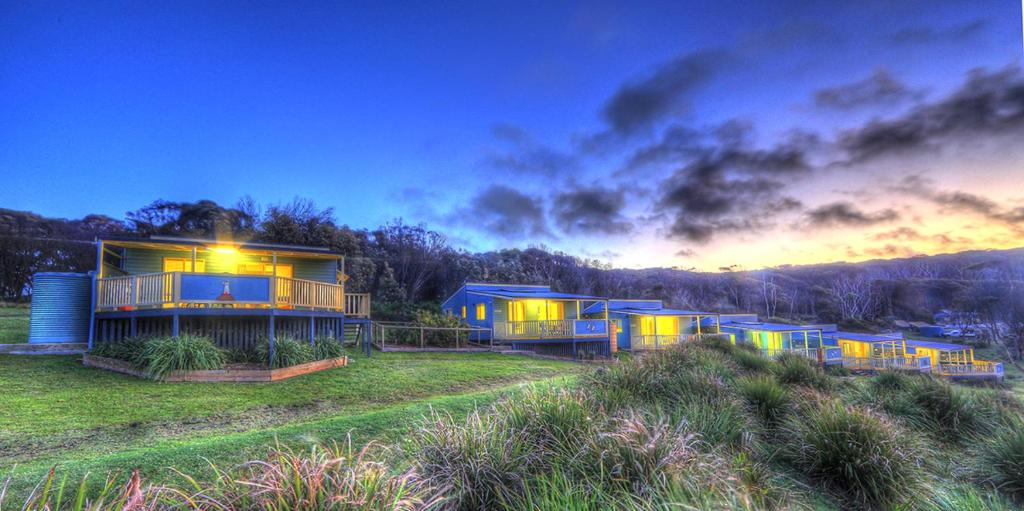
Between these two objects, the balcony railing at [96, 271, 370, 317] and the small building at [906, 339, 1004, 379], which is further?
the small building at [906, 339, 1004, 379]

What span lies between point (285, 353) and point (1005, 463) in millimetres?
13270

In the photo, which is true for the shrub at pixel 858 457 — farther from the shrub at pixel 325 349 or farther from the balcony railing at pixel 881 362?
the balcony railing at pixel 881 362

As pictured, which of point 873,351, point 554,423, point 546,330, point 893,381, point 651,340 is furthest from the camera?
point 873,351

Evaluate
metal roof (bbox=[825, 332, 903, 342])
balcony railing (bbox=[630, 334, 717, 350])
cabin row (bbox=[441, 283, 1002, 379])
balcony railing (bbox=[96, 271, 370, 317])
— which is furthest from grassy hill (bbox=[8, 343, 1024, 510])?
metal roof (bbox=[825, 332, 903, 342])

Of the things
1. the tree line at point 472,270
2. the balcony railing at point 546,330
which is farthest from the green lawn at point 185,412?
the balcony railing at point 546,330

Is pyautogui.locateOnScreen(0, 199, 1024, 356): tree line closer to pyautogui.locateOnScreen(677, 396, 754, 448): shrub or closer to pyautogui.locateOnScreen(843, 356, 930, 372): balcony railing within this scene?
pyautogui.locateOnScreen(843, 356, 930, 372): balcony railing

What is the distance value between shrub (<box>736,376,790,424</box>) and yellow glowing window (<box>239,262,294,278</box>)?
15.7m

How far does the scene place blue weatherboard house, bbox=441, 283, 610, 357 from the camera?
22000 mm

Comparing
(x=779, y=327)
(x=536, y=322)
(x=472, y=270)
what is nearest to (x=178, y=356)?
(x=536, y=322)

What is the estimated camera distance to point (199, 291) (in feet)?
38.5

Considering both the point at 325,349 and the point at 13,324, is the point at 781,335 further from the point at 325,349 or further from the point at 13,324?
the point at 13,324

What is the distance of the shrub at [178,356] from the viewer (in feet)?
32.0

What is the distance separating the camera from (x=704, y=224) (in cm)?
3203

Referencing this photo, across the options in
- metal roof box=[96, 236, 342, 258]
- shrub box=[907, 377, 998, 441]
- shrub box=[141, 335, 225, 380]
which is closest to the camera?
shrub box=[907, 377, 998, 441]
